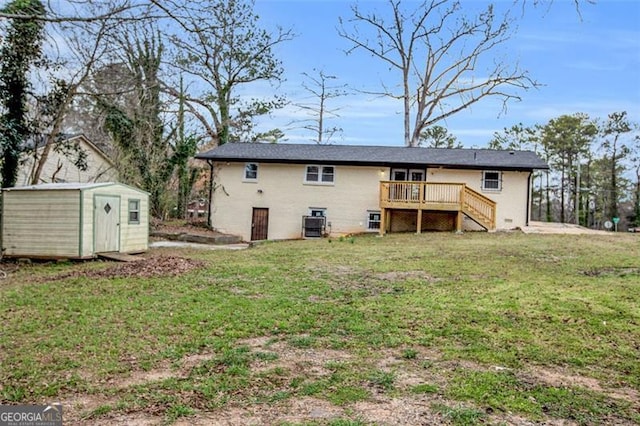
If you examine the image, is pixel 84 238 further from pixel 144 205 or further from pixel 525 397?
pixel 525 397

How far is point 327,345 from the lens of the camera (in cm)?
511

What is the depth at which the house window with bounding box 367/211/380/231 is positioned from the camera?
784 inches

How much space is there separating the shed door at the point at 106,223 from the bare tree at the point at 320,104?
63.3ft

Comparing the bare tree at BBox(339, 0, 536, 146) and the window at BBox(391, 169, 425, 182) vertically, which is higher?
the bare tree at BBox(339, 0, 536, 146)

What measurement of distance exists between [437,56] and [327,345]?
27351 mm

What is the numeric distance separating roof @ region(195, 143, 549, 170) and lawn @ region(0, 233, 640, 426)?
980 cm

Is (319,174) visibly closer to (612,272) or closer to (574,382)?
(612,272)

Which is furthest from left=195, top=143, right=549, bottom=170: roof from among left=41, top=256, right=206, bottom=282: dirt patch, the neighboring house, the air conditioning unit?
left=41, top=256, right=206, bottom=282: dirt patch

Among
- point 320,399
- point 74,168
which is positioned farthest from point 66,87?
point 320,399

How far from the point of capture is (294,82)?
97.3ft

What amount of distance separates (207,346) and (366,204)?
50.4ft

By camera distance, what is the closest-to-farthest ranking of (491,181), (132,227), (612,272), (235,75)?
(612,272), (132,227), (491,181), (235,75)

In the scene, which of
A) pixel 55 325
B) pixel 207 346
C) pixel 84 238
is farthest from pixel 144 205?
pixel 207 346

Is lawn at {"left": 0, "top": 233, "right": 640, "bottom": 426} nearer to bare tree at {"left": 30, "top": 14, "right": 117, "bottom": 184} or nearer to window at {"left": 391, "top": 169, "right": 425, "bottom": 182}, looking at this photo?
bare tree at {"left": 30, "top": 14, "right": 117, "bottom": 184}
